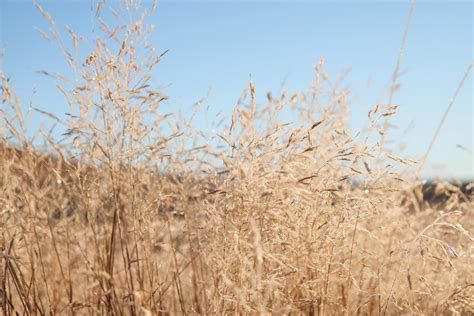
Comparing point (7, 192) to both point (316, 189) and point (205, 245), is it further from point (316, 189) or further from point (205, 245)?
point (316, 189)

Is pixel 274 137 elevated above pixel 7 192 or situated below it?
above

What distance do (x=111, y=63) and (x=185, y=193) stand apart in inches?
32.7

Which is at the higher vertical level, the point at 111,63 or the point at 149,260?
the point at 111,63

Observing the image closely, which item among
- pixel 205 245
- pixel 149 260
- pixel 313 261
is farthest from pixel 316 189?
pixel 149 260

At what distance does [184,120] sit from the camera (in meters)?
2.64

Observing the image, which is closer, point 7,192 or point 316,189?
point 316,189

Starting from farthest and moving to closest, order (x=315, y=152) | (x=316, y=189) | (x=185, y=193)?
(x=185, y=193), (x=315, y=152), (x=316, y=189)

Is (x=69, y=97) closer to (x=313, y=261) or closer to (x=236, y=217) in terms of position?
(x=236, y=217)

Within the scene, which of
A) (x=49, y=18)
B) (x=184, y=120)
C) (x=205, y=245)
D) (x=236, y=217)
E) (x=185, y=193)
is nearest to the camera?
(x=236, y=217)

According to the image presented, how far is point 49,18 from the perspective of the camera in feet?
6.89

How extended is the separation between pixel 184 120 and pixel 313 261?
3.76 ft

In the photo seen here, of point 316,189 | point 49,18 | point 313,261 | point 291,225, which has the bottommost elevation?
point 313,261

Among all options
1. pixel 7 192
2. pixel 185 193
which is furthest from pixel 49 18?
pixel 185 193

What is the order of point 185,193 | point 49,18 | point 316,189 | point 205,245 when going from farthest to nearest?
point 185,193
point 49,18
point 205,245
point 316,189
